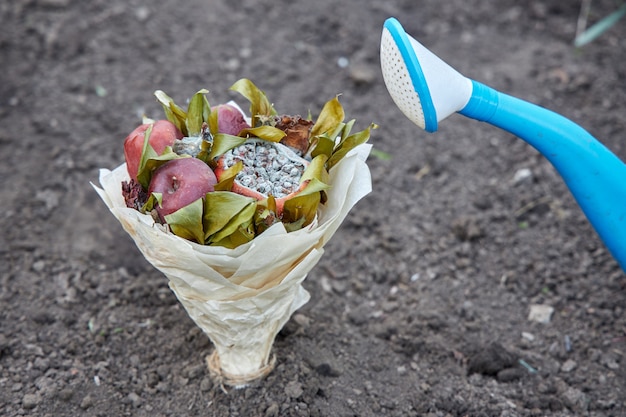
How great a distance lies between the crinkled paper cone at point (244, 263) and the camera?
1.18 meters

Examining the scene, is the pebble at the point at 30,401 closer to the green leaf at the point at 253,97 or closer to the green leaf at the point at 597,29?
the green leaf at the point at 253,97

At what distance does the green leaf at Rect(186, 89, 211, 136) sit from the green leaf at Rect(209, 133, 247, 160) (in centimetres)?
12

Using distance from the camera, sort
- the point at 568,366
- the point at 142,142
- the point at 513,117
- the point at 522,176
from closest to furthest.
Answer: the point at 142,142 → the point at 513,117 → the point at 568,366 → the point at 522,176

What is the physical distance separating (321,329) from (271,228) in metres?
0.62

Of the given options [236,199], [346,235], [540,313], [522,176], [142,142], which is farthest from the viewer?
[522,176]

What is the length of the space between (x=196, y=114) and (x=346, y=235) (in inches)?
33.9

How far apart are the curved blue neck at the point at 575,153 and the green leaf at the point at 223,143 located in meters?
0.48

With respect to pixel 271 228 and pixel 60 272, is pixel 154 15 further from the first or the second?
pixel 271 228

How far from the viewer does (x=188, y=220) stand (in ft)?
3.82

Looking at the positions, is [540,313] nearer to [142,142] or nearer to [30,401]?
[142,142]

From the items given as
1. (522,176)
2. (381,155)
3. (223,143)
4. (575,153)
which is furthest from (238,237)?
(522,176)

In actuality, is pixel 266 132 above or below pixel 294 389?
above

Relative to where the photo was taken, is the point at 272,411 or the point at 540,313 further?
the point at 540,313

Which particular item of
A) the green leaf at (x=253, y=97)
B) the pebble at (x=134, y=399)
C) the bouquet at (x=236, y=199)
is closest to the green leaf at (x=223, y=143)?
the bouquet at (x=236, y=199)
